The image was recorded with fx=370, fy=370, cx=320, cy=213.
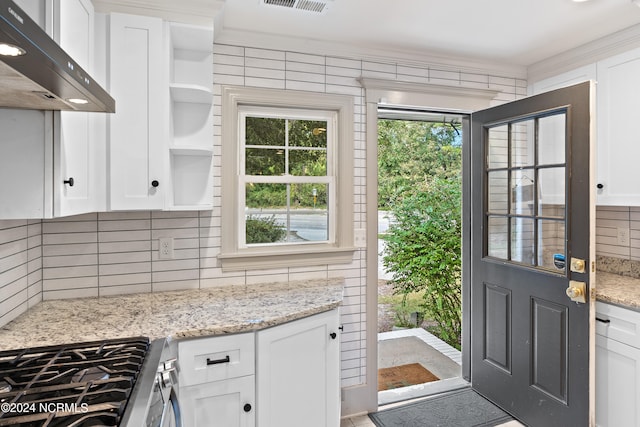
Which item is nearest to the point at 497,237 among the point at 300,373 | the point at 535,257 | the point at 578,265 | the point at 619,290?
the point at 535,257

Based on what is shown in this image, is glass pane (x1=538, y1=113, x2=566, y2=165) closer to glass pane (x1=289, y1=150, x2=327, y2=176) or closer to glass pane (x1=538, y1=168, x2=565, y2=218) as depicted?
glass pane (x1=538, y1=168, x2=565, y2=218)

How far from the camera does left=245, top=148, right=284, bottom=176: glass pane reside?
2.35 metres

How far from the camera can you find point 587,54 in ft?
8.04

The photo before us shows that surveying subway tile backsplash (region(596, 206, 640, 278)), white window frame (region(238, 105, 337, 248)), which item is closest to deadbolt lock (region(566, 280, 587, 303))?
subway tile backsplash (region(596, 206, 640, 278))

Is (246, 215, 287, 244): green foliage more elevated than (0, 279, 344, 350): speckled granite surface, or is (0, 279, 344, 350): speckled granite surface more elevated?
(246, 215, 287, 244): green foliage

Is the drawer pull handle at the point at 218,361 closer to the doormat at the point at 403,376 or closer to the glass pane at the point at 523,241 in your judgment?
the doormat at the point at 403,376

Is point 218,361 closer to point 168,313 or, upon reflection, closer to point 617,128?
point 168,313

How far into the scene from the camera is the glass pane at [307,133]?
7.97 feet

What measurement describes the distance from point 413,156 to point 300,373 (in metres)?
3.64

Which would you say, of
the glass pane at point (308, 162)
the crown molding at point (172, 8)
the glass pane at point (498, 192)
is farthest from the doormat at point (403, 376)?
the crown molding at point (172, 8)

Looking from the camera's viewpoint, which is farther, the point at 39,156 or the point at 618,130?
the point at 618,130

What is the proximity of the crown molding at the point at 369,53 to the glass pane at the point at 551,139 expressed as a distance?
744mm

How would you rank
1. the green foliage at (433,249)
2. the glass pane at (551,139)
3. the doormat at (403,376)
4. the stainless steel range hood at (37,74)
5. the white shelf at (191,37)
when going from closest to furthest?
the stainless steel range hood at (37,74) → the white shelf at (191,37) → the glass pane at (551,139) → the doormat at (403,376) → the green foliage at (433,249)

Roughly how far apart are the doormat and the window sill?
1211 millimetres
